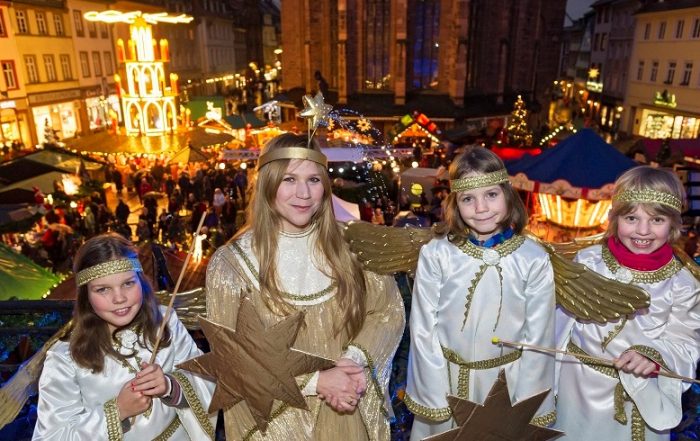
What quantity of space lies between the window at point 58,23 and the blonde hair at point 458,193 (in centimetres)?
3775

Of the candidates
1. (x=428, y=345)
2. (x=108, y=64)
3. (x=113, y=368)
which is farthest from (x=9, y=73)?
(x=428, y=345)

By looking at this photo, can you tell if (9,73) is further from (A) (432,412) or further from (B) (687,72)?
(B) (687,72)

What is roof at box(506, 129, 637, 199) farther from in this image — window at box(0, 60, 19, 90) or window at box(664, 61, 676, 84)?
window at box(0, 60, 19, 90)

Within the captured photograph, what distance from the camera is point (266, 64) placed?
7038 cm

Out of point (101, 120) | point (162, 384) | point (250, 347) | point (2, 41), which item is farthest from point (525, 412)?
point (101, 120)

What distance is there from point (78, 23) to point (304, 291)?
3948cm

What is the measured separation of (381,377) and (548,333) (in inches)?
35.8

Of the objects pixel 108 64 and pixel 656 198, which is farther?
pixel 108 64

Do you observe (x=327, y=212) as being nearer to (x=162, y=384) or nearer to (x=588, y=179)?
(x=162, y=384)

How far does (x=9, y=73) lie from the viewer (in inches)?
1093

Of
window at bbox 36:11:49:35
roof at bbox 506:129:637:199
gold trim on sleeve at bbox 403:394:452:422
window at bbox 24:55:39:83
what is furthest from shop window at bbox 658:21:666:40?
window at bbox 24:55:39:83

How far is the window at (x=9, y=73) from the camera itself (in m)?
27.4

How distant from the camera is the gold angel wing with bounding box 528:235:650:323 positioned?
7.95 feet

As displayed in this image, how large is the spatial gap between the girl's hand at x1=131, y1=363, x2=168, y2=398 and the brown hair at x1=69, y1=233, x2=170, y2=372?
21 centimetres
